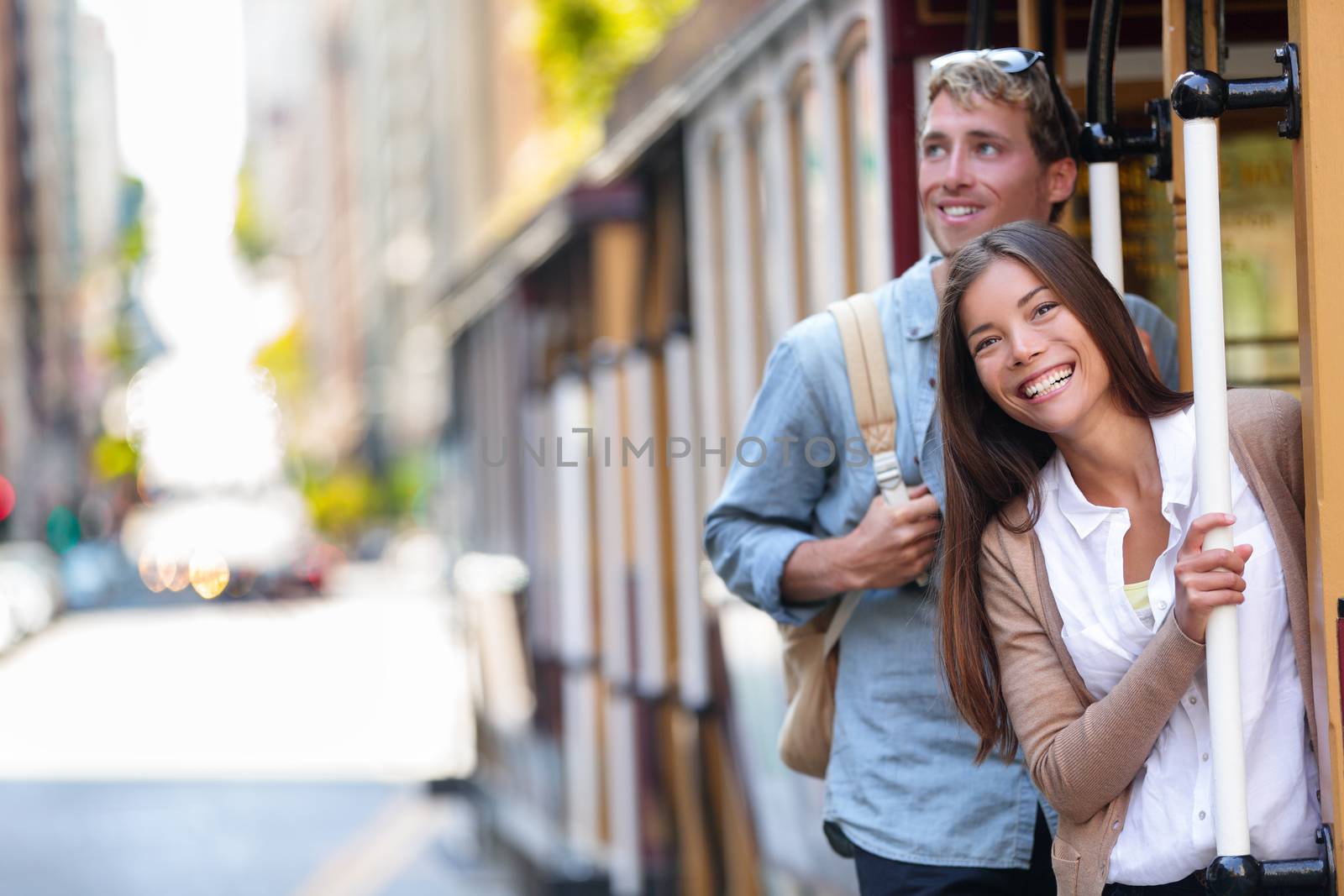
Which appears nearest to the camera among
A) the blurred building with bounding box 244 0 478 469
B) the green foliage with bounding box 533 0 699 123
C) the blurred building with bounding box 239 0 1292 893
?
the blurred building with bounding box 239 0 1292 893

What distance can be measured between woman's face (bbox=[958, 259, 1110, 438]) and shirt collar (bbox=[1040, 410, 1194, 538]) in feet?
0.21

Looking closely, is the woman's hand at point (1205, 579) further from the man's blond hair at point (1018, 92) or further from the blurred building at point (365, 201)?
the blurred building at point (365, 201)

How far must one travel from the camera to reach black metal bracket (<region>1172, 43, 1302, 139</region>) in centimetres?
194

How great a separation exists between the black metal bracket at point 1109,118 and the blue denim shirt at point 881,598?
0.29 meters

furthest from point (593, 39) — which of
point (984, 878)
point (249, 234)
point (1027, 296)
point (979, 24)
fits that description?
point (249, 234)

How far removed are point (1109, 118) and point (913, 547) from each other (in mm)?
677

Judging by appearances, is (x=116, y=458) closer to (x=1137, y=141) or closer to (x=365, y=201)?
(x=365, y=201)

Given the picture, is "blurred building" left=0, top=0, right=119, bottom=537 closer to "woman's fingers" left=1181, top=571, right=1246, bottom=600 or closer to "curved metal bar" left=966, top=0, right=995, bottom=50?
"curved metal bar" left=966, top=0, right=995, bottom=50

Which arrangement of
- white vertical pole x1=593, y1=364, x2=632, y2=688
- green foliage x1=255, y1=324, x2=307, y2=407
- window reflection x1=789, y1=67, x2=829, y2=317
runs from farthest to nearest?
1. green foliage x1=255, y1=324, x2=307, y2=407
2. white vertical pole x1=593, y1=364, x2=632, y2=688
3. window reflection x1=789, y1=67, x2=829, y2=317

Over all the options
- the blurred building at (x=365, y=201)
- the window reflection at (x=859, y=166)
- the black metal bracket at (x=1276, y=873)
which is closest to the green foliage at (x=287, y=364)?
the blurred building at (x=365, y=201)

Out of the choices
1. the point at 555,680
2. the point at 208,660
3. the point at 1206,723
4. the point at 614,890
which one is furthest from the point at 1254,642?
the point at 208,660

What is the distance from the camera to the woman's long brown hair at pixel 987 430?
206 centimetres

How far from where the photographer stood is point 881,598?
2.57 metres

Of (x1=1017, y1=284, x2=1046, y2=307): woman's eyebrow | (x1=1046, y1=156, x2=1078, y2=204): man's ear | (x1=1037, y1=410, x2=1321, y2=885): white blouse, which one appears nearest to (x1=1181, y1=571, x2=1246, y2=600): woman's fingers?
(x1=1037, y1=410, x2=1321, y2=885): white blouse
